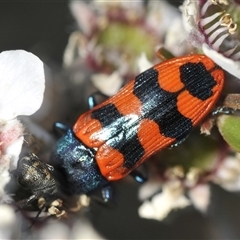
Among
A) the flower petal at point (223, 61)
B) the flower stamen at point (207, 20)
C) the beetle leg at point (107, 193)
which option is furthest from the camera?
the beetle leg at point (107, 193)

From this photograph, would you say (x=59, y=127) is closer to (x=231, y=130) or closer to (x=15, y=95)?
(x=15, y=95)

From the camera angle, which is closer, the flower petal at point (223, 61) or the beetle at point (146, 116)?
the flower petal at point (223, 61)

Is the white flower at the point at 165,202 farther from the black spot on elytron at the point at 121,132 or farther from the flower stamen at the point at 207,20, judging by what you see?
the flower stamen at the point at 207,20

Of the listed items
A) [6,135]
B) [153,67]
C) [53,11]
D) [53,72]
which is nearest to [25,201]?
[6,135]

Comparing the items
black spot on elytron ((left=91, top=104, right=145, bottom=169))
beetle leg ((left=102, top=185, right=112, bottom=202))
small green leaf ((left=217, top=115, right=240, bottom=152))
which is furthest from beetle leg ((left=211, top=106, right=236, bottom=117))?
beetle leg ((left=102, top=185, right=112, bottom=202))

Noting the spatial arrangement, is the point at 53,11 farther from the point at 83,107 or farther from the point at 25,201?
the point at 25,201

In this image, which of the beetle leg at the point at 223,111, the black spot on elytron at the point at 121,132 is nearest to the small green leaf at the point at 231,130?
the beetle leg at the point at 223,111
